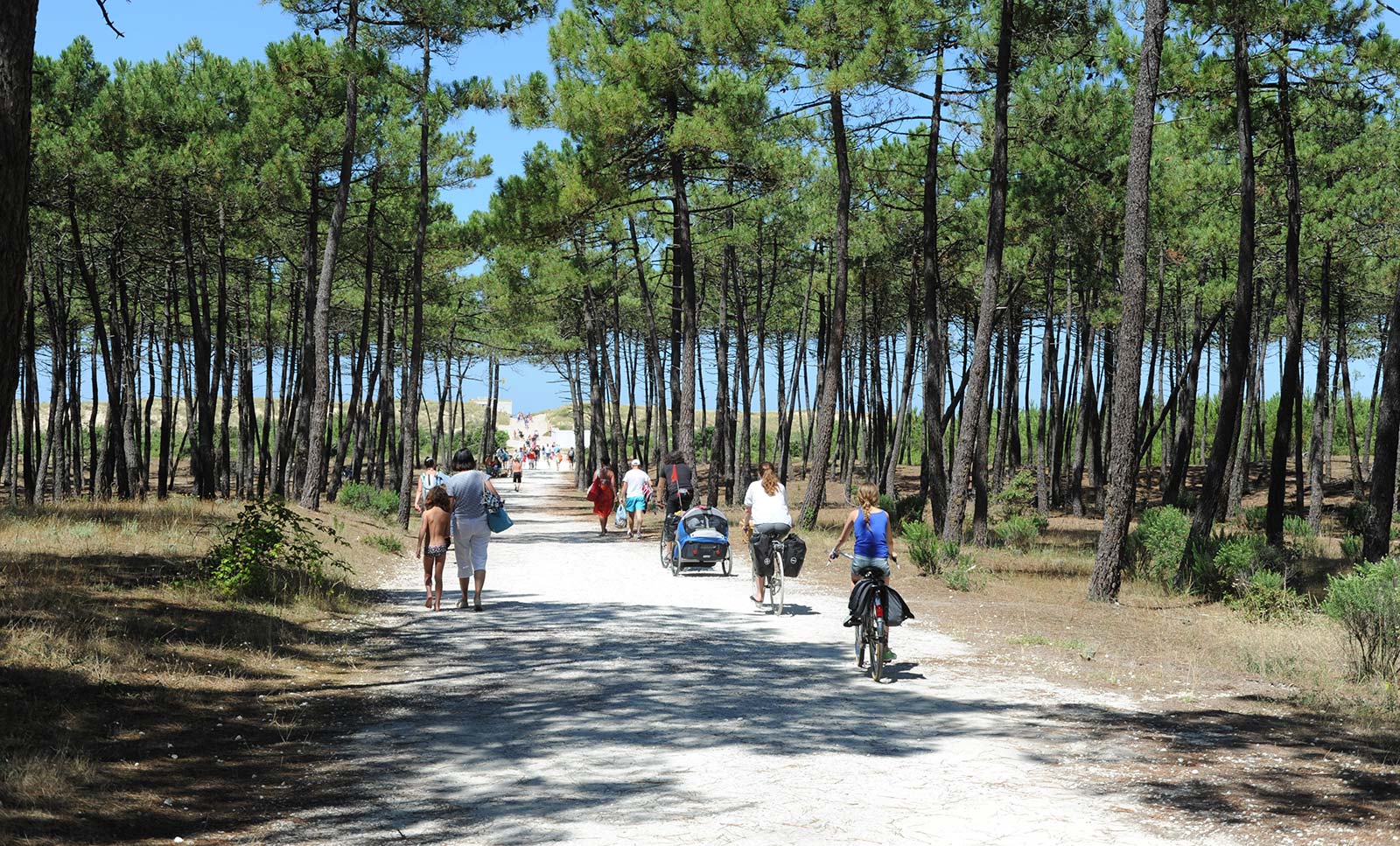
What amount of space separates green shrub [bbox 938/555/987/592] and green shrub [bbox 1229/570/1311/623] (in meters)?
3.41

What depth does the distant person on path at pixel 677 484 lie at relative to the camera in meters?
19.7

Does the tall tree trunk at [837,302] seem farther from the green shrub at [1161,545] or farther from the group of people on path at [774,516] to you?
the green shrub at [1161,545]

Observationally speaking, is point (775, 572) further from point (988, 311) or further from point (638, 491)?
point (638, 491)

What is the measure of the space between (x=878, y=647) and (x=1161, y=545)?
33.5ft

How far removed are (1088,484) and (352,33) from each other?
121ft

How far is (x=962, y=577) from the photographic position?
54.2 ft

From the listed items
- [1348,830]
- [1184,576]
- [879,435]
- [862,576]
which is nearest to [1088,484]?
[879,435]

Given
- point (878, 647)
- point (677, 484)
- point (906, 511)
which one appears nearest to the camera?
point (878, 647)

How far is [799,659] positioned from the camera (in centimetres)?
1038

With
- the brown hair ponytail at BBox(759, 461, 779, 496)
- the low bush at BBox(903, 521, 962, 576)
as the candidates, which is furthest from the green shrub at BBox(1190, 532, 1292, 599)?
the brown hair ponytail at BBox(759, 461, 779, 496)

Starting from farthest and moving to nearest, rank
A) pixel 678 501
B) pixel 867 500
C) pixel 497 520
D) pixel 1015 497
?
pixel 1015 497 < pixel 678 501 < pixel 497 520 < pixel 867 500

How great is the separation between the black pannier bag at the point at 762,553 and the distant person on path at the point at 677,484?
229 inches

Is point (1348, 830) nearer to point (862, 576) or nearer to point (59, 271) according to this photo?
point (862, 576)

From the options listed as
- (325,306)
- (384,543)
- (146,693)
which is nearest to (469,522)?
(146,693)
